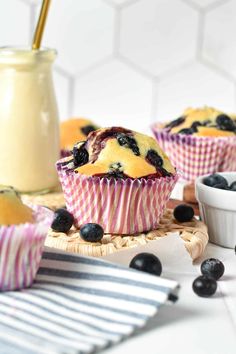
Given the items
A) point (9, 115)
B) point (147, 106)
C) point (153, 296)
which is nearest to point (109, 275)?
point (153, 296)

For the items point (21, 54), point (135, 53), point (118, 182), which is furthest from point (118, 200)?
point (135, 53)

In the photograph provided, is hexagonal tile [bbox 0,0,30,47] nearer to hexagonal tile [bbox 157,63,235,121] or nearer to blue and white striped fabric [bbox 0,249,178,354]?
hexagonal tile [bbox 157,63,235,121]

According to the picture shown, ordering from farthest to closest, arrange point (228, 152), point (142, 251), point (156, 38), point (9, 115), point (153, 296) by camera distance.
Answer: point (156, 38) < point (228, 152) < point (9, 115) < point (142, 251) < point (153, 296)

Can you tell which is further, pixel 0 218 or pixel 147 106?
pixel 147 106

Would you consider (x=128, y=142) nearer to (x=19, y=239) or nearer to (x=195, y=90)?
(x=19, y=239)

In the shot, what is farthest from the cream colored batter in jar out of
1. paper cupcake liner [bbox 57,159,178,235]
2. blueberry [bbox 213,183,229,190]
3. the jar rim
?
blueberry [bbox 213,183,229,190]

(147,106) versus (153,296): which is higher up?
(153,296)

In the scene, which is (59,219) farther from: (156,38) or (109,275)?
(156,38)

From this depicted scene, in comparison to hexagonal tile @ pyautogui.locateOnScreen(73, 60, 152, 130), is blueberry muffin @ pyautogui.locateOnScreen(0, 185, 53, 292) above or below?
above
